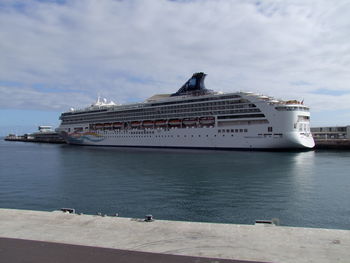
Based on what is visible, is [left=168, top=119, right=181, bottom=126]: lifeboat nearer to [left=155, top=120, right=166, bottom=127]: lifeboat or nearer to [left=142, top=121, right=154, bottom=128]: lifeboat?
[left=155, top=120, right=166, bottom=127]: lifeboat

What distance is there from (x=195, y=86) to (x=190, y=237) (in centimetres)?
6141

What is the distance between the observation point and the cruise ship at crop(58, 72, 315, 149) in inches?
1923

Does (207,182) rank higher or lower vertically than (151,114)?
lower

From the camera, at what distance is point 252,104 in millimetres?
51500

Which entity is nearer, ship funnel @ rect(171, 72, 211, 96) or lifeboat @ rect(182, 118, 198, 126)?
lifeboat @ rect(182, 118, 198, 126)

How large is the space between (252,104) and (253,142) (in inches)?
244

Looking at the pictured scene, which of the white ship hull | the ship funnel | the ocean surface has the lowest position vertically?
the ocean surface

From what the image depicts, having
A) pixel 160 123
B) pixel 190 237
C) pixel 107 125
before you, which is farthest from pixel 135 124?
pixel 190 237

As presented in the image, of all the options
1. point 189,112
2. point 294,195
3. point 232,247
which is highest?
point 189,112

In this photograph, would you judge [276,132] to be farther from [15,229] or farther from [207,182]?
[15,229]

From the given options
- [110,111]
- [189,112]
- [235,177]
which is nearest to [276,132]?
[189,112]

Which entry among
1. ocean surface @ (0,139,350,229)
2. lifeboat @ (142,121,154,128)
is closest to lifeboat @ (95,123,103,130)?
lifeboat @ (142,121,154,128)

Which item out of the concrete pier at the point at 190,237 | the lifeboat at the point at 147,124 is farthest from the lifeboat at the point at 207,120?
the concrete pier at the point at 190,237

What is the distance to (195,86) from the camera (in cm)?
6731
